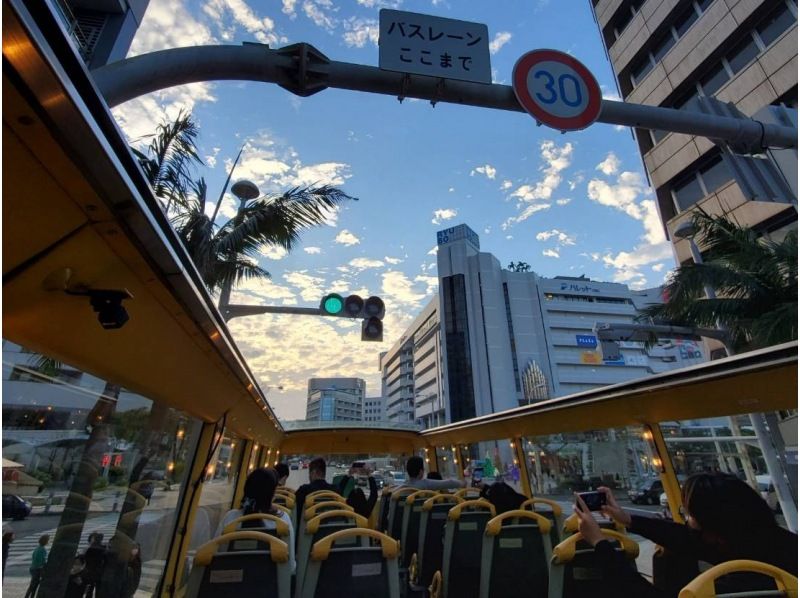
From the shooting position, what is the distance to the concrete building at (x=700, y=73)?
15.3m

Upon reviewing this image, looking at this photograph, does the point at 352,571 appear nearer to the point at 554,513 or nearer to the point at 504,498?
the point at 554,513

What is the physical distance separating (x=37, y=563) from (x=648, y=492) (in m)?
6.22

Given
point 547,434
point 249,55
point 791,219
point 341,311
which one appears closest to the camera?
point 249,55

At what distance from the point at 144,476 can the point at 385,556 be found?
8.50 feet

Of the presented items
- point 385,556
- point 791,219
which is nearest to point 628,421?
point 385,556

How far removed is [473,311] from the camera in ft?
203

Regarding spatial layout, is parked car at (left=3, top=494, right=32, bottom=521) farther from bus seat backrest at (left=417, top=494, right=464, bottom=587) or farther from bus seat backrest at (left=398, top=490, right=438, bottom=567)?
bus seat backrest at (left=398, top=490, right=438, bottom=567)

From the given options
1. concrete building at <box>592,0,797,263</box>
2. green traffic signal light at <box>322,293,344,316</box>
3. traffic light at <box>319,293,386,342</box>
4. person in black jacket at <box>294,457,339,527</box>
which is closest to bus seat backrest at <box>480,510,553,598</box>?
traffic light at <box>319,293,386,342</box>

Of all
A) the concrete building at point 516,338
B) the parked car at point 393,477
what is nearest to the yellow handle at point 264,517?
the parked car at point 393,477

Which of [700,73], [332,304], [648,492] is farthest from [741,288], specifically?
[700,73]

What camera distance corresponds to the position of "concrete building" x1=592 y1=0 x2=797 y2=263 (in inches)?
604

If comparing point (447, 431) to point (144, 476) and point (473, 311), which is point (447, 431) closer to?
point (144, 476)

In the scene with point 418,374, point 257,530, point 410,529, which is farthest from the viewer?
point 418,374

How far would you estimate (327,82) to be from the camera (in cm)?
304
